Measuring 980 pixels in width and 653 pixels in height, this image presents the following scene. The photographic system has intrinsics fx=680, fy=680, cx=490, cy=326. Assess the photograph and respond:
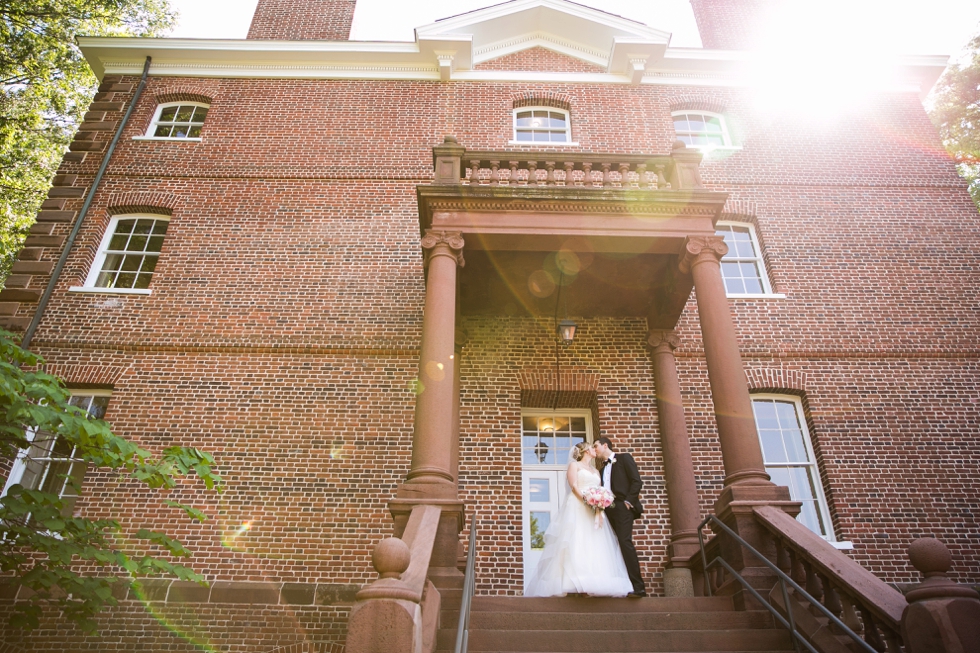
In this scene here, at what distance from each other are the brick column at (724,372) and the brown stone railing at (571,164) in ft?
3.34

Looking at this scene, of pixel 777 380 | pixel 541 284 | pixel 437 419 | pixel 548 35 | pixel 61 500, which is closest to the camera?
pixel 61 500

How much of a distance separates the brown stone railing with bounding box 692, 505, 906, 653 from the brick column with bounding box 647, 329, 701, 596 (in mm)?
1513

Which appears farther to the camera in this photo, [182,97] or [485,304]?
[182,97]

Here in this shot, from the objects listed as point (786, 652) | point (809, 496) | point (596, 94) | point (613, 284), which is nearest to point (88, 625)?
point (786, 652)

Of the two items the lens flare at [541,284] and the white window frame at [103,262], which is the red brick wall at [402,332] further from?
the lens flare at [541,284]

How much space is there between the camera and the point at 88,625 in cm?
614

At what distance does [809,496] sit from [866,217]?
5386 millimetres

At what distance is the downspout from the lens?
1040cm

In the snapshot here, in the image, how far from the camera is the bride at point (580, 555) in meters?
6.79

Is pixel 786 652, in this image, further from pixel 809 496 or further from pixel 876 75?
pixel 876 75

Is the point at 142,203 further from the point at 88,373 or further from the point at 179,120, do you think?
the point at 88,373

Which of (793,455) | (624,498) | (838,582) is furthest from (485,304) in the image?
(838,582)

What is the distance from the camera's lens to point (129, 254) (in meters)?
11.7

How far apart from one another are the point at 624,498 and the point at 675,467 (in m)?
2.26
